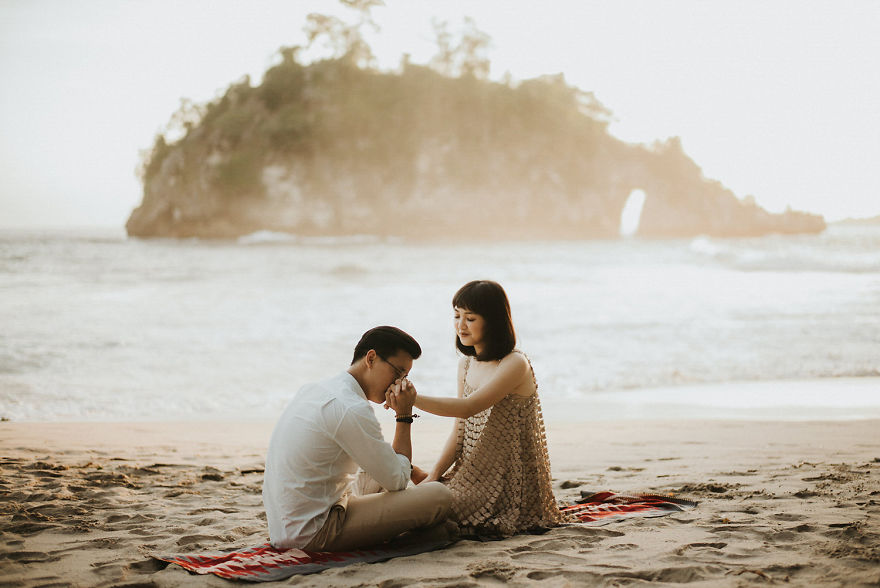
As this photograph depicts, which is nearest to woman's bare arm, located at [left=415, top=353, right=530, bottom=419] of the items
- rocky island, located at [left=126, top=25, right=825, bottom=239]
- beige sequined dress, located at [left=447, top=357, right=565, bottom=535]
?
beige sequined dress, located at [left=447, top=357, right=565, bottom=535]

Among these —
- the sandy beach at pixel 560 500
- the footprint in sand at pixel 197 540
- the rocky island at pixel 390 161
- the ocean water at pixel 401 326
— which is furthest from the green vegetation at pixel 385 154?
the footprint in sand at pixel 197 540

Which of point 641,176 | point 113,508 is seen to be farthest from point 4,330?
point 641,176

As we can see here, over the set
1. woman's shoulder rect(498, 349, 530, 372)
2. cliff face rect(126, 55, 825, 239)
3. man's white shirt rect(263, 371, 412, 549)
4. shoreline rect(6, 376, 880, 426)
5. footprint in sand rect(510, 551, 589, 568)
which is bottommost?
shoreline rect(6, 376, 880, 426)

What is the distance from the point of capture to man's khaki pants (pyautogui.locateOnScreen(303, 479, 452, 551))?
3.11 meters

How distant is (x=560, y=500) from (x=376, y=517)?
1.55 m

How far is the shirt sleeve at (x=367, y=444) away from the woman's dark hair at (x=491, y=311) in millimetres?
746

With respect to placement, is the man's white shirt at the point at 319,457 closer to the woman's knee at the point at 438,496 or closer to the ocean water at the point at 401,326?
the woman's knee at the point at 438,496

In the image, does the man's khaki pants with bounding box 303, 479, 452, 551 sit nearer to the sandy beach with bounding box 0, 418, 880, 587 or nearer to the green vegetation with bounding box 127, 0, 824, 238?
the sandy beach with bounding box 0, 418, 880, 587

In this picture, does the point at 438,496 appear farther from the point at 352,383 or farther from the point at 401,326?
the point at 401,326

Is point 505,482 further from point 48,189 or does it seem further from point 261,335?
point 48,189

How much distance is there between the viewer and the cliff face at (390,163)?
5272cm

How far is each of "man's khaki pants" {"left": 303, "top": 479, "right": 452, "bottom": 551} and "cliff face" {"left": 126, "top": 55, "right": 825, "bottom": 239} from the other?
165ft

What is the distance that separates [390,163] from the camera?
5547 centimetres

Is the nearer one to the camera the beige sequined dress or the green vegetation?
the beige sequined dress
